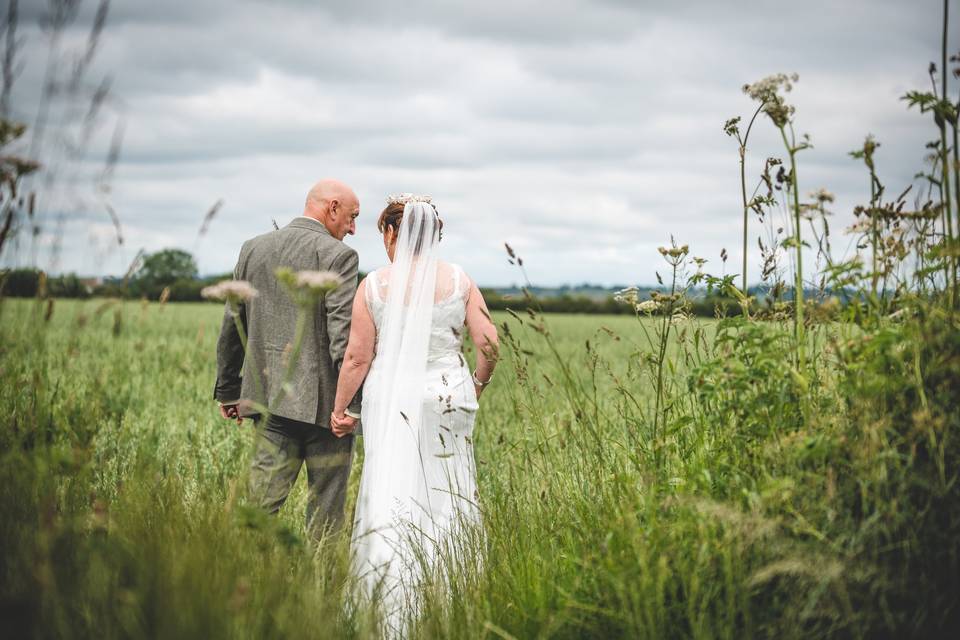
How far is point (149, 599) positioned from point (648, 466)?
217cm

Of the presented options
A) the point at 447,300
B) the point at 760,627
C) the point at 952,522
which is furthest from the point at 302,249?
the point at 952,522

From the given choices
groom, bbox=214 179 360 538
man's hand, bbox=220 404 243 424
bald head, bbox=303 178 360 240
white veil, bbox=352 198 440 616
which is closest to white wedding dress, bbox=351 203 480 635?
white veil, bbox=352 198 440 616

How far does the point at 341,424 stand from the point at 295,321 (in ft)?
2.55

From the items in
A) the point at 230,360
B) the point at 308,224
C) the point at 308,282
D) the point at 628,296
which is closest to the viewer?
the point at 308,282

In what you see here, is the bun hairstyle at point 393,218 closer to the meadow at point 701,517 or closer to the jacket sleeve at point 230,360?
the jacket sleeve at point 230,360

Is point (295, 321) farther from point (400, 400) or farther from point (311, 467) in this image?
point (311, 467)

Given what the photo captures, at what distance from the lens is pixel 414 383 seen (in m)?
Result: 4.50

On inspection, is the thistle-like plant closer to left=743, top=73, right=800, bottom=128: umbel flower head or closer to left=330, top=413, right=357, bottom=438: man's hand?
left=743, top=73, right=800, bottom=128: umbel flower head

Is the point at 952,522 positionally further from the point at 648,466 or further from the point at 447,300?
the point at 447,300

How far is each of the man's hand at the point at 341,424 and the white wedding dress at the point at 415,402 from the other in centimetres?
10

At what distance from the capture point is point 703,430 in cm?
318

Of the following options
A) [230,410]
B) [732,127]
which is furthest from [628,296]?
[230,410]

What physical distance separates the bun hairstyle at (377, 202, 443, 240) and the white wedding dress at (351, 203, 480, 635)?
127 millimetres

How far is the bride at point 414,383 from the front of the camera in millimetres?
4363
